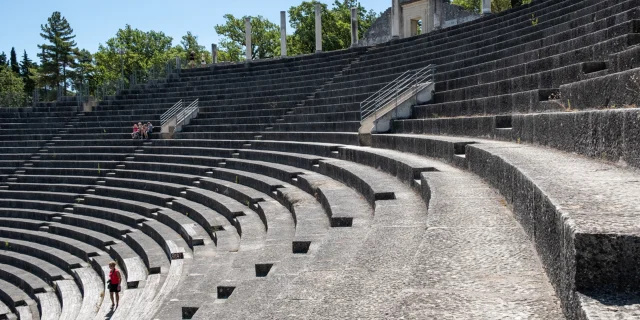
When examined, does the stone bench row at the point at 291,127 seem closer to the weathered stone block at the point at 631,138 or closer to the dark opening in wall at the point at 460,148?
the dark opening in wall at the point at 460,148

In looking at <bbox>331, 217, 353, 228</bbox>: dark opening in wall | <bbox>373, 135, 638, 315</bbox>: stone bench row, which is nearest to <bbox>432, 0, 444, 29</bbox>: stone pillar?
<bbox>331, 217, 353, 228</bbox>: dark opening in wall

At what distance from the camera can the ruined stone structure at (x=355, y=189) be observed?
9.49 ft

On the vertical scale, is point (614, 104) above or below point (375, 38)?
below

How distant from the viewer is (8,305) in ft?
46.3

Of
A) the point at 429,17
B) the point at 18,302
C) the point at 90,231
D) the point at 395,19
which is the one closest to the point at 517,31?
the point at 429,17

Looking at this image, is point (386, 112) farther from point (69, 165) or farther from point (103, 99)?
point (103, 99)

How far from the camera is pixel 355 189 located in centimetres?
909

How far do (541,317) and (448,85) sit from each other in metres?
11.0

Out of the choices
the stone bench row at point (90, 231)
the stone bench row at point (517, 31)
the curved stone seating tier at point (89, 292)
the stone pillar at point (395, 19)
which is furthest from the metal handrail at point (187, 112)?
the curved stone seating tier at point (89, 292)

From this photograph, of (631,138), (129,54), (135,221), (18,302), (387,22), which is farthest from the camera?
(129,54)

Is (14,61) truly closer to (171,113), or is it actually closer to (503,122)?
(171,113)

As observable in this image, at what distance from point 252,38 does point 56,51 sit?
785 inches

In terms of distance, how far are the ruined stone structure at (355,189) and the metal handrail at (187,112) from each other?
0.44 meters

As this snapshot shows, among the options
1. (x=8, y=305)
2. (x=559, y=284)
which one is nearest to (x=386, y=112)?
(x=8, y=305)
